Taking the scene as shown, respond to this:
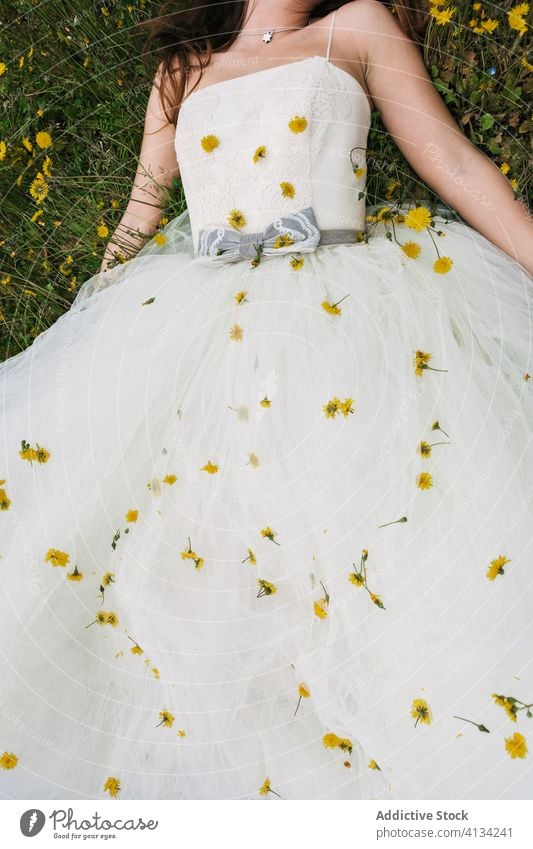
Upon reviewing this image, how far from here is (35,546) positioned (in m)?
1.42

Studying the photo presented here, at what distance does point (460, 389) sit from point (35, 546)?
92cm

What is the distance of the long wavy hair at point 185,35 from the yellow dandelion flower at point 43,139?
0.49 m

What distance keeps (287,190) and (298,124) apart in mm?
148

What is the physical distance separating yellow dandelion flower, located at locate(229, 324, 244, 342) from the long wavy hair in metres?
0.74

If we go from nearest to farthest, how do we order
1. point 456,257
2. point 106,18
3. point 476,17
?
point 456,257
point 476,17
point 106,18

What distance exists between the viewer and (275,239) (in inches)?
61.5

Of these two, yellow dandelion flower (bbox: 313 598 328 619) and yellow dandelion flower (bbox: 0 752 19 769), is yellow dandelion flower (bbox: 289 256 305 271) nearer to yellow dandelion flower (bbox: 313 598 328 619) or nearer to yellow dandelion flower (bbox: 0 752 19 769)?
yellow dandelion flower (bbox: 313 598 328 619)

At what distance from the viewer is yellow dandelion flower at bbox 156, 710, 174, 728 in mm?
1386

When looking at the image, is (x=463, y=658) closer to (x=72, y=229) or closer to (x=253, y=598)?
(x=253, y=598)

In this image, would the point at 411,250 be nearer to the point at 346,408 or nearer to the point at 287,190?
the point at 287,190

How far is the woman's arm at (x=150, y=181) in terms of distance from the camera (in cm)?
188

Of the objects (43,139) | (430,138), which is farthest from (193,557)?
(43,139)

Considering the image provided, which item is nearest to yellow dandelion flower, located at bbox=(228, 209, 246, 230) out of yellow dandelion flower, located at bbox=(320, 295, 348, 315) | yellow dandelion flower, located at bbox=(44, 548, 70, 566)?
yellow dandelion flower, located at bbox=(320, 295, 348, 315)
